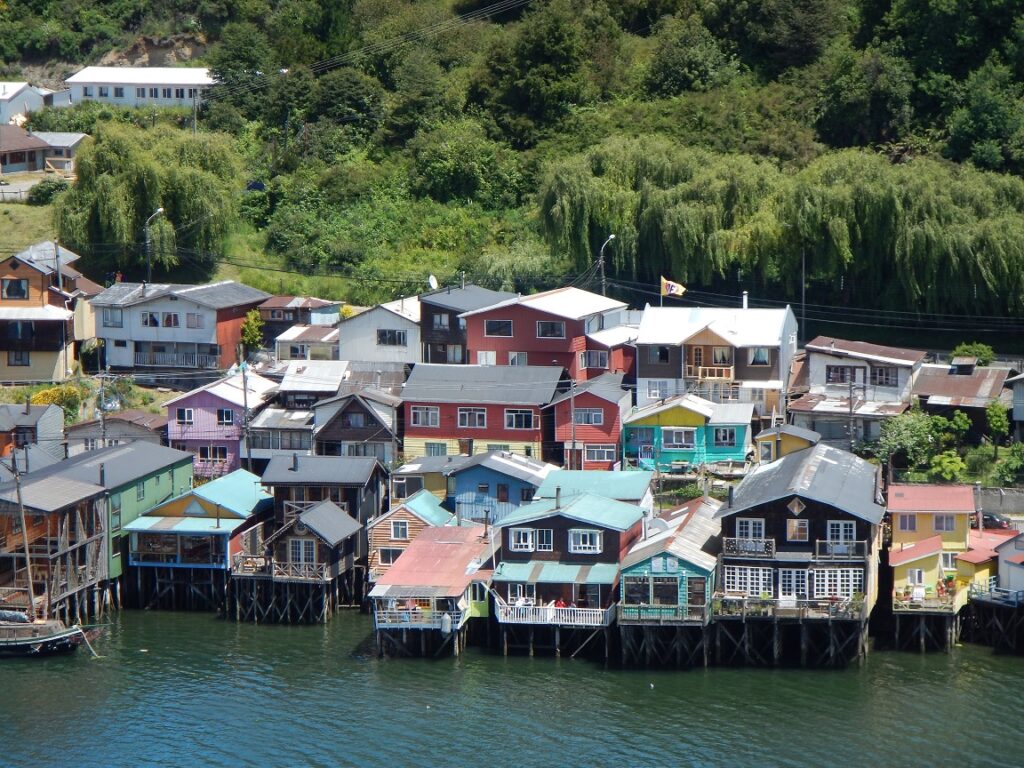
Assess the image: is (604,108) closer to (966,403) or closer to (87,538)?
(966,403)

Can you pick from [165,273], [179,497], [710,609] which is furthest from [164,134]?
[710,609]

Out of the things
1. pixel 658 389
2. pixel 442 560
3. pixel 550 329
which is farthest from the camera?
pixel 550 329

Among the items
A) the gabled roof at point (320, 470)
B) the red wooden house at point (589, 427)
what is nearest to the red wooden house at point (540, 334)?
the red wooden house at point (589, 427)

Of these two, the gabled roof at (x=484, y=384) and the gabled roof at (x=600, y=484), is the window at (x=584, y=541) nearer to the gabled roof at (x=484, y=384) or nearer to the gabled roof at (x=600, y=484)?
the gabled roof at (x=600, y=484)

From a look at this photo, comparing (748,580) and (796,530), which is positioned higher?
(796,530)

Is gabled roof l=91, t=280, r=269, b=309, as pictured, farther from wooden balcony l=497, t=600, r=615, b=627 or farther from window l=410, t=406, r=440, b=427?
wooden balcony l=497, t=600, r=615, b=627

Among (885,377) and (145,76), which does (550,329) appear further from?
(145,76)

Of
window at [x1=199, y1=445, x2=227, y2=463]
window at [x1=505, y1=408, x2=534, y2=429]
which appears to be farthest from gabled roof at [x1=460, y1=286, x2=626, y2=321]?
window at [x1=199, y1=445, x2=227, y2=463]

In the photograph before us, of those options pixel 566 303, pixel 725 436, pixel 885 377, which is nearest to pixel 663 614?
pixel 725 436
